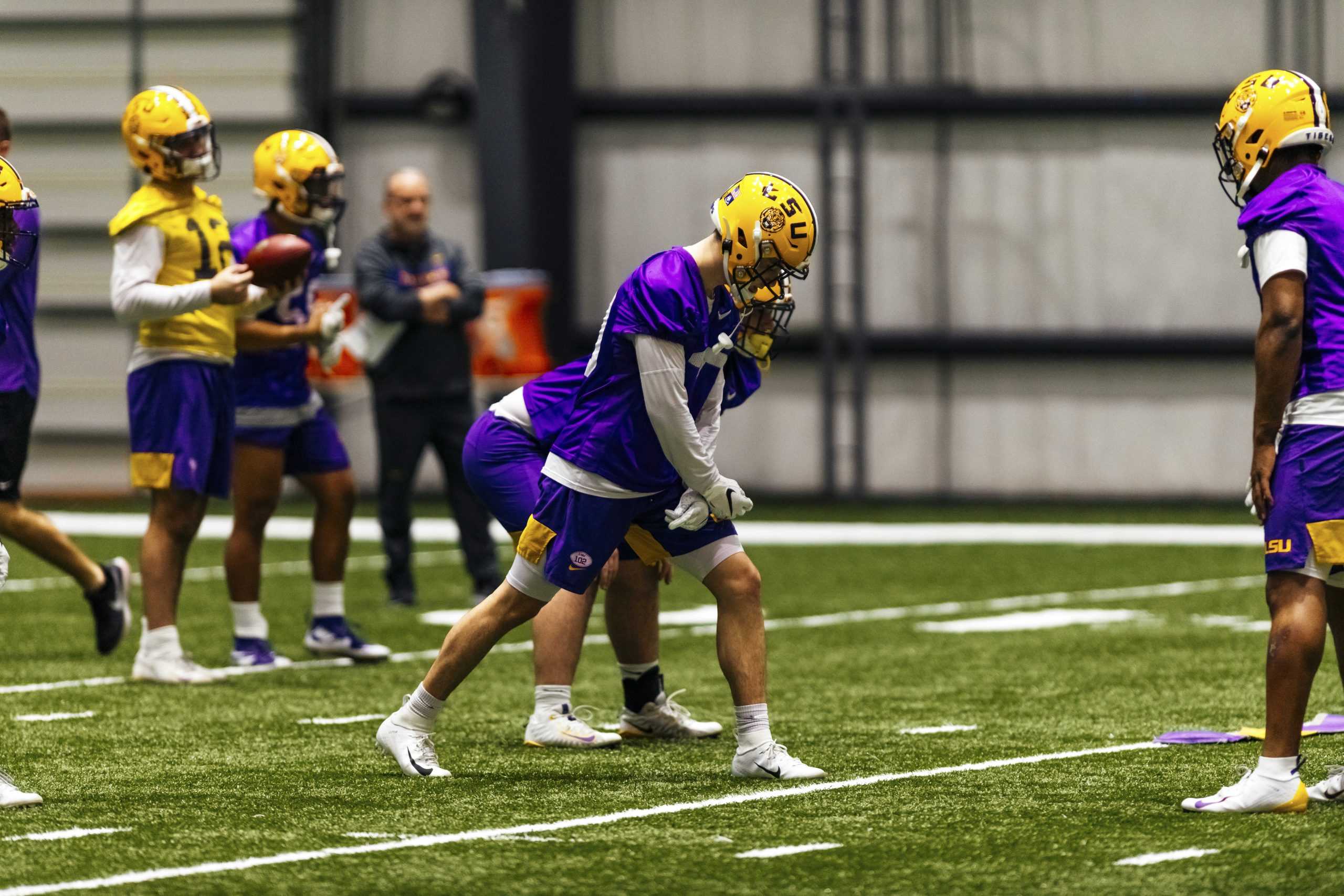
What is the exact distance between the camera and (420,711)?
6012mm

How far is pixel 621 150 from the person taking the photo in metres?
18.2

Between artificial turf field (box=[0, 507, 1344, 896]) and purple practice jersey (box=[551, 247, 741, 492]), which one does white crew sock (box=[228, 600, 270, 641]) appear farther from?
purple practice jersey (box=[551, 247, 741, 492])

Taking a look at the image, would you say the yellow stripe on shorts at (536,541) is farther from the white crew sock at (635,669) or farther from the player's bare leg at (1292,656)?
the player's bare leg at (1292,656)

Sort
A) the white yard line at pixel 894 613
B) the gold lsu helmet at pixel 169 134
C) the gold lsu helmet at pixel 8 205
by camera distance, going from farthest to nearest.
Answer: the white yard line at pixel 894 613, the gold lsu helmet at pixel 169 134, the gold lsu helmet at pixel 8 205

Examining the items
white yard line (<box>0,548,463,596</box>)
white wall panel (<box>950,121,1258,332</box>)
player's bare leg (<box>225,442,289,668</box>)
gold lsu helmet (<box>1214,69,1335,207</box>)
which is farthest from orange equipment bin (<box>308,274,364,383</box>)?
gold lsu helmet (<box>1214,69,1335,207</box>)

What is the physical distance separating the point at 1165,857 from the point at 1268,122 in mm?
1861

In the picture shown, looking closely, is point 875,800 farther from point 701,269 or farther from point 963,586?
point 963,586

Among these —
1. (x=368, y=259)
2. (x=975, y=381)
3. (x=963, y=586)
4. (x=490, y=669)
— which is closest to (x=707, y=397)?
(x=490, y=669)

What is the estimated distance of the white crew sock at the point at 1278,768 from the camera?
526 centimetres

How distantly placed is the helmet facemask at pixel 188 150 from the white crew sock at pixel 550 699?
8.47 ft

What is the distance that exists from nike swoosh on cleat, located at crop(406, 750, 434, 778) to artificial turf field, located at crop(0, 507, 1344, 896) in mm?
85

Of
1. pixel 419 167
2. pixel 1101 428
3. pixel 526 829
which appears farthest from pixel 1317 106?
pixel 419 167

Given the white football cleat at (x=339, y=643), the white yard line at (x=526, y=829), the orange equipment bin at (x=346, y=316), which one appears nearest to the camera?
the white yard line at (x=526, y=829)

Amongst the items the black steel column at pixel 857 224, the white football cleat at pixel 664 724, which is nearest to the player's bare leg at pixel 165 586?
the white football cleat at pixel 664 724
